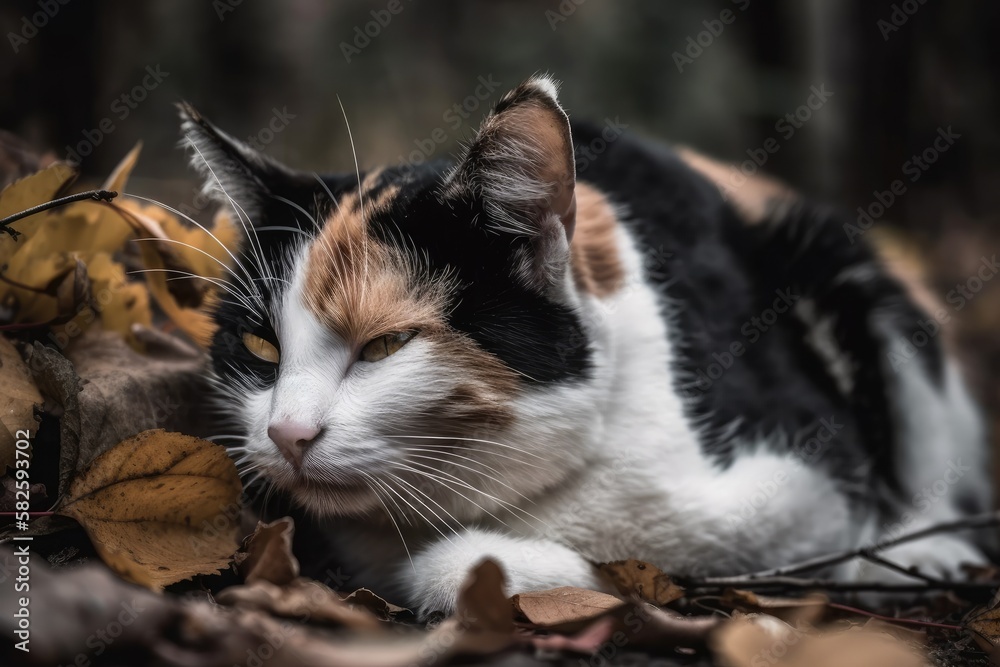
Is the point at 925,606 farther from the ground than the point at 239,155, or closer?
closer

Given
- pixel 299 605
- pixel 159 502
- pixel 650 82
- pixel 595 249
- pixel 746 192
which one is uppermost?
pixel 650 82

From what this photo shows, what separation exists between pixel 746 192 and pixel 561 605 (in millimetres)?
1344

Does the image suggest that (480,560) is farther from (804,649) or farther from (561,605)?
(804,649)

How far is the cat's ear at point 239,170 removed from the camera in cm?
147

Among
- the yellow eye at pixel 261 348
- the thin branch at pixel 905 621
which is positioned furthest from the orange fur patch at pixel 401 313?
the thin branch at pixel 905 621

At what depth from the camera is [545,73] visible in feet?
4.20

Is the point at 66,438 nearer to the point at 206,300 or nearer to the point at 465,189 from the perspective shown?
the point at 206,300

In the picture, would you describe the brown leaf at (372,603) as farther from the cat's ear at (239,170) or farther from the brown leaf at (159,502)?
the cat's ear at (239,170)

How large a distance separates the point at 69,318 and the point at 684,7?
417 centimetres

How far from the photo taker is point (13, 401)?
1.23 meters

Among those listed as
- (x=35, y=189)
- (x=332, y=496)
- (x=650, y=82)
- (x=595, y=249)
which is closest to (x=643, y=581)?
(x=332, y=496)

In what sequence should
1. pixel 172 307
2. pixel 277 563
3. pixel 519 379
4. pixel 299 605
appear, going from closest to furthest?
pixel 299 605
pixel 277 563
pixel 519 379
pixel 172 307

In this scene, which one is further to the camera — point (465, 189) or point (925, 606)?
point (925, 606)

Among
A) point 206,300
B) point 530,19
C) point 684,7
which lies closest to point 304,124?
point 530,19
